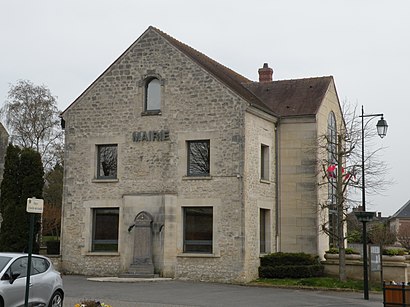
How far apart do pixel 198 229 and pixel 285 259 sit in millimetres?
3751

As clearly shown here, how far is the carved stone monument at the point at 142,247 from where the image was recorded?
83.8 ft

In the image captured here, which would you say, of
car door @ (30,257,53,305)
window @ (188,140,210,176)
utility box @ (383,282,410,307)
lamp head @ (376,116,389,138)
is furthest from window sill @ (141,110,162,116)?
utility box @ (383,282,410,307)

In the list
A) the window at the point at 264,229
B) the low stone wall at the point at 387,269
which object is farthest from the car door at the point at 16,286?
the window at the point at 264,229

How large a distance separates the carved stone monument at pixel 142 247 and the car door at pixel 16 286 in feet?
38.2

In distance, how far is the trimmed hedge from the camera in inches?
1002

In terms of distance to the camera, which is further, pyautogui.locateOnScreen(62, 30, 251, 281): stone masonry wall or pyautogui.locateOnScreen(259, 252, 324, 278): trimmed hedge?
pyautogui.locateOnScreen(259, 252, 324, 278): trimmed hedge

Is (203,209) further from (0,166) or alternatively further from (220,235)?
(0,166)

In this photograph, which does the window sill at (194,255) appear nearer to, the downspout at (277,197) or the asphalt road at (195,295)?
the asphalt road at (195,295)

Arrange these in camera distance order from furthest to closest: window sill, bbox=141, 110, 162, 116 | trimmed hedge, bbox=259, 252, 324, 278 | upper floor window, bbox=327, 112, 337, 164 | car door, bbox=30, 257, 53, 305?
upper floor window, bbox=327, 112, 337, 164, window sill, bbox=141, 110, 162, 116, trimmed hedge, bbox=259, 252, 324, 278, car door, bbox=30, 257, 53, 305

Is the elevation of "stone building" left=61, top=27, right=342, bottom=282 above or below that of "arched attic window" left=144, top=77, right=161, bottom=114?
below

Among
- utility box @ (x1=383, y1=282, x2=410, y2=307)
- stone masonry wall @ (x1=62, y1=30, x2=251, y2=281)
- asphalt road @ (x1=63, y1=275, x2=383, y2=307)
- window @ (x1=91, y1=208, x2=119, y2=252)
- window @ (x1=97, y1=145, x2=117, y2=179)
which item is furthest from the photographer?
window @ (x1=97, y1=145, x2=117, y2=179)

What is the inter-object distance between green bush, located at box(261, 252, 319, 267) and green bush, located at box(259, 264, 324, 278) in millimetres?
269

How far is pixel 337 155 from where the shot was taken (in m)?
26.9

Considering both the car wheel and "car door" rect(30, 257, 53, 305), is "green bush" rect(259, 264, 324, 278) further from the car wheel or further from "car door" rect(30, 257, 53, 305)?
"car door" rect(30, 257, 53, 305)
